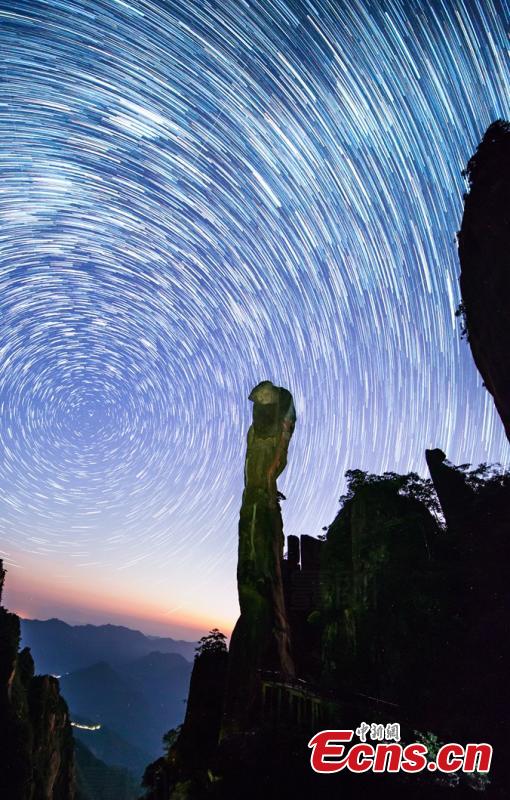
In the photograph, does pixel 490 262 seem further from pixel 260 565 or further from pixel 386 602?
pixel 260 565

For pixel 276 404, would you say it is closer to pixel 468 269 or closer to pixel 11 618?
pixel 468 269

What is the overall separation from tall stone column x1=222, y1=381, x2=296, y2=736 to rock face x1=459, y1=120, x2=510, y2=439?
1498 centimetres

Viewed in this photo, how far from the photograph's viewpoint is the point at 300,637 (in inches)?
1111

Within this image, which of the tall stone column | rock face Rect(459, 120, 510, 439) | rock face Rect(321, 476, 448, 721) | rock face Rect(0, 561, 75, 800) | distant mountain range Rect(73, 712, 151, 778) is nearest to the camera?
rock face Rect(321, 476, 448, 721)

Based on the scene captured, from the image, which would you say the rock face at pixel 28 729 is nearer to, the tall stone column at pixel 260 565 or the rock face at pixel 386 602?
the tall stone column at pixel 260 565

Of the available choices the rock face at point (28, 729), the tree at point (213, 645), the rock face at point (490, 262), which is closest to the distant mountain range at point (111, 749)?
the rock face at point (28, 729)

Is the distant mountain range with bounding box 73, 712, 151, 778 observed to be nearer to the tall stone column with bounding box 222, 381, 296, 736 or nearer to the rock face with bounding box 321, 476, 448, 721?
the tall stone column with bounding box 222, 381, 296, 736

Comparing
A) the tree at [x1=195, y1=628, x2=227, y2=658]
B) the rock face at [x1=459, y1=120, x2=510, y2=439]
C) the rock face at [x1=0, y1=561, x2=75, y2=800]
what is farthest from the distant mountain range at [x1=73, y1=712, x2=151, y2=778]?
the rock face at [x1=459, y1=120, x2=510, y2=439]

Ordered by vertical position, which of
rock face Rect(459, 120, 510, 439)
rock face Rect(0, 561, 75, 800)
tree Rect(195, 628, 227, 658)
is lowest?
rock face Rect(0, 561, 75, 800)

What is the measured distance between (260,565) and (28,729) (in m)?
28.3

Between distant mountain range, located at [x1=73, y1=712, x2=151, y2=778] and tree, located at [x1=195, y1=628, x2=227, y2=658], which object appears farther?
distant mountain range, located at [x1=73, y1=712, x2=151, y2=778]

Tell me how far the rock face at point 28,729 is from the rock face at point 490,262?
43105mm

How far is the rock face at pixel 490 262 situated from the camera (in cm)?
1723

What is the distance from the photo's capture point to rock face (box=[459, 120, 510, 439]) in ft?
56.5
